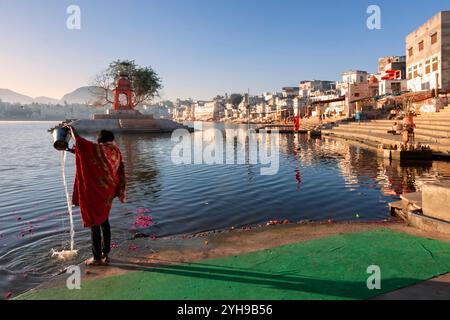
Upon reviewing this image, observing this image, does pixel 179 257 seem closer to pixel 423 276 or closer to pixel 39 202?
pixel 423 276

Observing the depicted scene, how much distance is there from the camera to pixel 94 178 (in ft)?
17.6

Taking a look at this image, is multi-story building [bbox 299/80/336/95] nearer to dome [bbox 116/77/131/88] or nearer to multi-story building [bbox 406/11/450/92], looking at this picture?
dome [bbox 116/77/131/88]

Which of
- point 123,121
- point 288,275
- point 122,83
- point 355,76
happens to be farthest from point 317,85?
point 288,275

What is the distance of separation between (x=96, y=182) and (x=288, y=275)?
3.09 meters

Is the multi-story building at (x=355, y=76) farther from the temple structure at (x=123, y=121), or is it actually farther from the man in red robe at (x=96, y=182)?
the man in red robe at (x=96, y=182)

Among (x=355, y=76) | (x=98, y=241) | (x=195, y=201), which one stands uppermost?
(x=355, y=76)

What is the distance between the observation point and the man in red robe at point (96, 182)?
525 cm

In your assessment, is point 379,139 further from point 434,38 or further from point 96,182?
point 96,182

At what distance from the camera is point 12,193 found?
13.0m

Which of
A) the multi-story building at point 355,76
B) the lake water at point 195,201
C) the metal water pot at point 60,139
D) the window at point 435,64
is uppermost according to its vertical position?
the multi-story building at point 355,76

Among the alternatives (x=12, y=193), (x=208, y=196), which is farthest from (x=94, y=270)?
(x=12, y=193)

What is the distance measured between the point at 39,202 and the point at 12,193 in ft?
7.93

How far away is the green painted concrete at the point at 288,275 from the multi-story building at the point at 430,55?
40.1m

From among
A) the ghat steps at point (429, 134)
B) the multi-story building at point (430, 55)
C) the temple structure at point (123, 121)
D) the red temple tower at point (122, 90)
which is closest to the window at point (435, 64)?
the multi-story building at point (430, 55)
